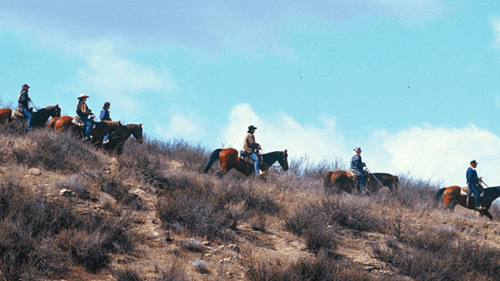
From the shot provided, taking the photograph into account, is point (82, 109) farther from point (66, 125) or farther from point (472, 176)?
point (472, 176)

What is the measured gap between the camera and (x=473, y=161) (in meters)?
15.2

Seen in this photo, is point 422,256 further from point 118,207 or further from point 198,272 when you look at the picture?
point 118,207

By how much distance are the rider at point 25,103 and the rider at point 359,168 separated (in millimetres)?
11167

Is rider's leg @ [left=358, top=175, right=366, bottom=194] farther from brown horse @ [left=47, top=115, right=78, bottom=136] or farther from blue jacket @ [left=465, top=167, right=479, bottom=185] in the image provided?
brown horse @ [left=47, top=115, right=78, bottom=136]

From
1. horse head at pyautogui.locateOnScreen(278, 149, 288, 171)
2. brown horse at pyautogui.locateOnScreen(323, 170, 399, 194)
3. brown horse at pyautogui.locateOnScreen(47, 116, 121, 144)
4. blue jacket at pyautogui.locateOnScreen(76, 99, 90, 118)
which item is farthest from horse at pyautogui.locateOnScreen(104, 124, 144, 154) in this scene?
brown horse at pyautogui.locateOnScreen(323, 170, 399, 194)

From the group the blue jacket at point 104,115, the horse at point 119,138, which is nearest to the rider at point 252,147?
the horse at point 119,138

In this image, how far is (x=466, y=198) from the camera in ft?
51.3

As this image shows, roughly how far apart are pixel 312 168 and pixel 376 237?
9.72 meters

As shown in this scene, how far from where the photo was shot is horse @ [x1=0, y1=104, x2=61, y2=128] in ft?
50.9

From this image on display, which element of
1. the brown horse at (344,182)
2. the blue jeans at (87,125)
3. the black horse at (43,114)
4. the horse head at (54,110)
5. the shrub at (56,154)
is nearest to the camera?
the shrub at (56,154)

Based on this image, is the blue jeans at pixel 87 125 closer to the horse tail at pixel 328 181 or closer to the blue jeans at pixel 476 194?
the horse tail at pixel 328 181

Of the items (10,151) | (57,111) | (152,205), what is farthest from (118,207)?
(57,111)

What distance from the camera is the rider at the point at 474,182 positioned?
15.2 m

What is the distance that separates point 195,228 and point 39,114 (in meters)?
9.44
